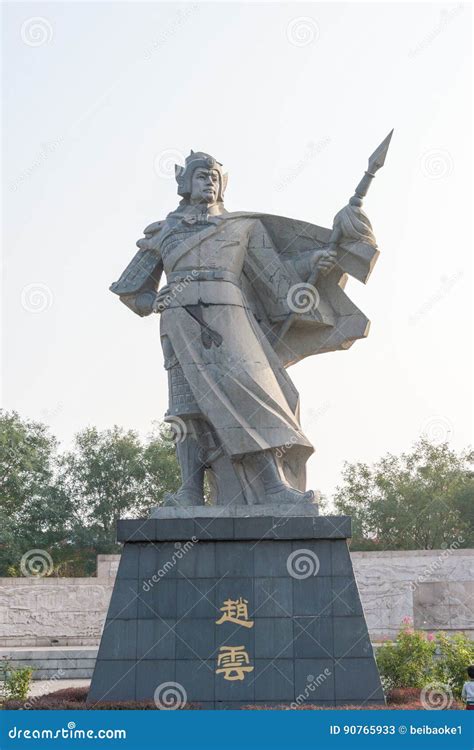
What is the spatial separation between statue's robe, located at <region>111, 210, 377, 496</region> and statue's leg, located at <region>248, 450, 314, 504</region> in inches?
3.8

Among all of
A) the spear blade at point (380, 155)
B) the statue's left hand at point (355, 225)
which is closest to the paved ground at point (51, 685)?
the statue's left hand at point (355, 225)

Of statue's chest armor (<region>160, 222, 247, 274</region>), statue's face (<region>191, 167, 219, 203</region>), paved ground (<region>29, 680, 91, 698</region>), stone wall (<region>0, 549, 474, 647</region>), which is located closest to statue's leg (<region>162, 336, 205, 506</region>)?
statue's chest armor (<region>160, 222, 247, 274</region>)

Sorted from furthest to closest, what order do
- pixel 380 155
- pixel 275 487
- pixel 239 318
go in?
pixel 239 318
pixel 380 155
pixel 275 487

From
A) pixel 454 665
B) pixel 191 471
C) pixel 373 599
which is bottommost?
pixel 454 665

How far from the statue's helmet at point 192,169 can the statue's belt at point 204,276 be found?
0.75 m

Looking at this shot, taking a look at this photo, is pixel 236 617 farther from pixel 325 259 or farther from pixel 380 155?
pixel 380 155

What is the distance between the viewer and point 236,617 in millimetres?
6707

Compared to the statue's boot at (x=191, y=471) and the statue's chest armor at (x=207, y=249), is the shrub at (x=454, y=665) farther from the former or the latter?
the statue's chest armor at (x=207, y=249)

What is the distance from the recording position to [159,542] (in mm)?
6957

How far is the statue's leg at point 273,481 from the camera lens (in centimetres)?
708

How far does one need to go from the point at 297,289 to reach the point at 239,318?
23.5 inches

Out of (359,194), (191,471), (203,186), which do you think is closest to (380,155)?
(359,194)

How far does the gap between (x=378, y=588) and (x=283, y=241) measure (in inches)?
280

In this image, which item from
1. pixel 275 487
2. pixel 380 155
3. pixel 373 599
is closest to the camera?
pixel 275 487
